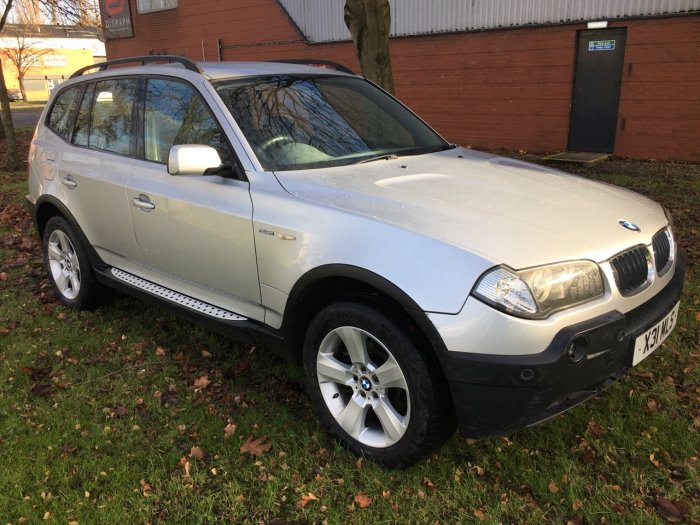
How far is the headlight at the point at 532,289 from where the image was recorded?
2211 millimetres

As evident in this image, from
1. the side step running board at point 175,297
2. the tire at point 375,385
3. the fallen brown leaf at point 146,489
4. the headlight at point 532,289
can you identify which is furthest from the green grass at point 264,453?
the headlight at point 532,289

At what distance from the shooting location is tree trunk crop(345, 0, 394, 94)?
6.73m

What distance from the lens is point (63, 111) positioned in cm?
471

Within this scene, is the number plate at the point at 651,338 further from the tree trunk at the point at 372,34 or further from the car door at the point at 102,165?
the tree trunk at the point at 372,34

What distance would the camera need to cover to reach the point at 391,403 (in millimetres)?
2650

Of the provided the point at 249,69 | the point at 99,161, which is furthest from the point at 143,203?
the point at 249,69

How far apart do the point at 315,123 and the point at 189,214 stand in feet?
2.90

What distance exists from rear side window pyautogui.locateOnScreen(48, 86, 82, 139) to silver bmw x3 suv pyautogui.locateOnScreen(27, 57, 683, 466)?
405 mm

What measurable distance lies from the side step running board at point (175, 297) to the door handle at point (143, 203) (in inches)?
19.9

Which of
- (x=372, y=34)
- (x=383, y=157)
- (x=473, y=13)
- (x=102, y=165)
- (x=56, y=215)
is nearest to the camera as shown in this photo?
(x=383, y=157)

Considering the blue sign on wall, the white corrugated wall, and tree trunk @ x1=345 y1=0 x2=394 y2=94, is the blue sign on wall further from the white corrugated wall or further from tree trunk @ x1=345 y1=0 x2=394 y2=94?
tree trunk @ x1=345 y1=0 x2=394 y2=94

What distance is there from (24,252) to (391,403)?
5.21m

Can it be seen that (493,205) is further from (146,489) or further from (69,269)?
(69,269)

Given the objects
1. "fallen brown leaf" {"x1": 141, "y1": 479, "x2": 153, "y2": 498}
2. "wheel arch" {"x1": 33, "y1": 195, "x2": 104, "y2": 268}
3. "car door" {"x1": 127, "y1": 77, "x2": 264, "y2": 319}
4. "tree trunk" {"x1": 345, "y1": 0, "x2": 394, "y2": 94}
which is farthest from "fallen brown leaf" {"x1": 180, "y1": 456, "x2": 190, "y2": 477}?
"tree trunk" {"x1": 345, "y1": 0, "x2": 394, "y2": 94}
